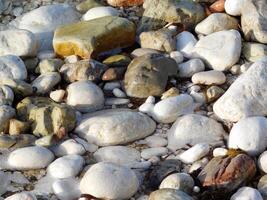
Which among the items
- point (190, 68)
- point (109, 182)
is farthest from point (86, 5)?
point (109, 182)

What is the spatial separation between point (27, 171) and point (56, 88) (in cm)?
84

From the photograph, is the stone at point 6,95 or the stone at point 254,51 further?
the stone at point 254,51

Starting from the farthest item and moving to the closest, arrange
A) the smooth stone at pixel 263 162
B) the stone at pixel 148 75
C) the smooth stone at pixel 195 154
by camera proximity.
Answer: the stone at pixel 148 75, the smooth stone at pixel 195 154, the smooth stone at pixel 263 162

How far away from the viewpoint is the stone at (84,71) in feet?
12.9

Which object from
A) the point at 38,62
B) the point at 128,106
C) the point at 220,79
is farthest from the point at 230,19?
the point at 38,62

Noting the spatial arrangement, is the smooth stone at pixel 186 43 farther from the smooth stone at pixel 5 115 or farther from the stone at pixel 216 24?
the smooth stone at pixel 5 115

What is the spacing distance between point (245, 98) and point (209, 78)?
0.43 metres

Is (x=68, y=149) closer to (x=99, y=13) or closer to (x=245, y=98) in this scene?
(x=245, y=98)

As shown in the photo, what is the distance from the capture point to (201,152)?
326cm

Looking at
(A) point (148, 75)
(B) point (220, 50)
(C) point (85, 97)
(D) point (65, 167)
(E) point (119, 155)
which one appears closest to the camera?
(D) point (65, 167)

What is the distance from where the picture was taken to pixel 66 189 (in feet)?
9.96

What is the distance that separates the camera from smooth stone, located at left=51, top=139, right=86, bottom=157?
333 centimetres

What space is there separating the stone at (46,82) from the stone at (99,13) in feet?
2.61

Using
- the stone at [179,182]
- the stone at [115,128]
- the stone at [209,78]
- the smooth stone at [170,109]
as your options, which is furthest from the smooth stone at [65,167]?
the stone at [209,78]
